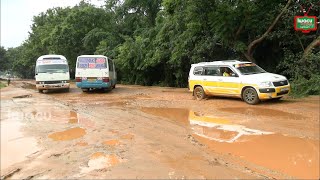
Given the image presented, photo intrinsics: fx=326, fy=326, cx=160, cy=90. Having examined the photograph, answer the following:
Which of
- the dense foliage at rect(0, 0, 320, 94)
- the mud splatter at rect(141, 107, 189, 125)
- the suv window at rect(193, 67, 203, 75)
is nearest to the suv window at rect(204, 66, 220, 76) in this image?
the suv window at rect(193, 67, 203, 75)

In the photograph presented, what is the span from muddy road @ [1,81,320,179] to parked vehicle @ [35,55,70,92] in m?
8.76

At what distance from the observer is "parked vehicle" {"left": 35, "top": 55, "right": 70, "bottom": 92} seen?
72.5 ft

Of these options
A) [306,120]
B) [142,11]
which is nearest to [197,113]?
[306,120]

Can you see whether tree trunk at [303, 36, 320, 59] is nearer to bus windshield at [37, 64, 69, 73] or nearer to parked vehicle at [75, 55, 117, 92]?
parked vehicle at [75, 55, 117, 92]

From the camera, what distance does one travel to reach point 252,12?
18266 mm

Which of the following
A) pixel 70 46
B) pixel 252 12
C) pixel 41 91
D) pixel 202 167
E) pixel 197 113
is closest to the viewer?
pixel 202 167

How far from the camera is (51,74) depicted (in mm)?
22125

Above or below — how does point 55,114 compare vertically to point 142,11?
below

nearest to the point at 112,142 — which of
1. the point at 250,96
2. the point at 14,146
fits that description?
the point at 14,146

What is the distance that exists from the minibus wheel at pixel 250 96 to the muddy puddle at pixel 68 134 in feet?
22.6

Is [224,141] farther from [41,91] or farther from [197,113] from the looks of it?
[41,91]

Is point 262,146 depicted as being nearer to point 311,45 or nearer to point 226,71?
point 226,71

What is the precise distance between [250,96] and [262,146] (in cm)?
590

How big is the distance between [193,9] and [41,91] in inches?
494
